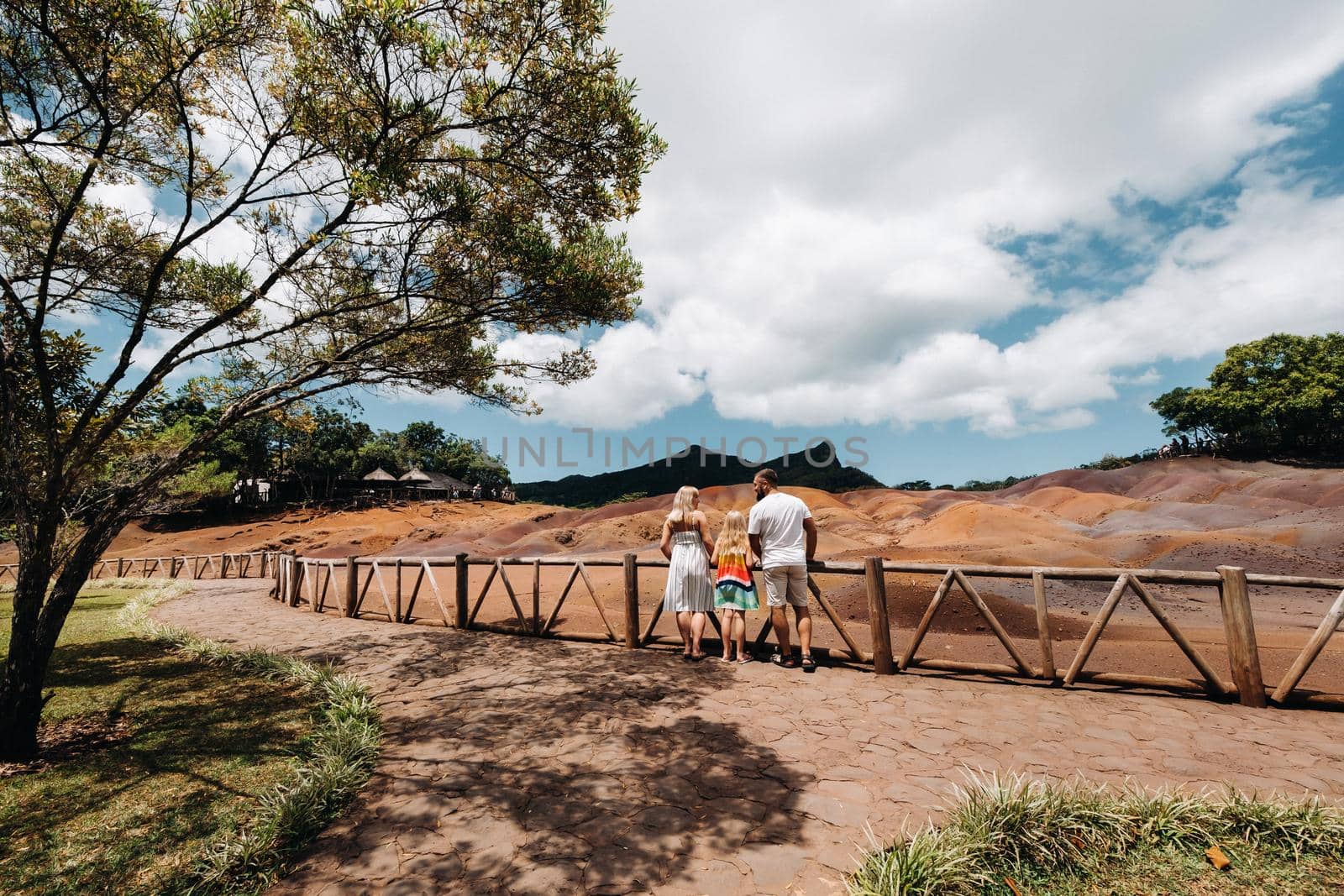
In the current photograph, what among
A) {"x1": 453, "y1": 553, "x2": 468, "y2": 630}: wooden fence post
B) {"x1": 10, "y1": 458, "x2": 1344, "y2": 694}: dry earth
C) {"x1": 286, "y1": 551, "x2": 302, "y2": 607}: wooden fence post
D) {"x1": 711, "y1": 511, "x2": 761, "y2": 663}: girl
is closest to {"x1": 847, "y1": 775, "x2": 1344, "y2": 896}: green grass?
{"x1": 10, "y1": 458, "x2": 1344, "y2": 694}: dry earth

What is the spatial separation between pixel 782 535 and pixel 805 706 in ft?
5.71

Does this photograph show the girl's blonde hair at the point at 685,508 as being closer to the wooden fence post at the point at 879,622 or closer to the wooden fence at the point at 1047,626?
the wooden fence at the point at 1047,626

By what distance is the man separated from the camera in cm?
595

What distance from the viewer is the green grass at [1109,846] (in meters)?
2.67

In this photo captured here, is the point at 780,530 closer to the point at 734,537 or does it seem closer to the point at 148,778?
the point at 734,537

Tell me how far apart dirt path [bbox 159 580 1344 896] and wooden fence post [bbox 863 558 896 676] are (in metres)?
0.25

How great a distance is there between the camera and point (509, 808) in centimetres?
348

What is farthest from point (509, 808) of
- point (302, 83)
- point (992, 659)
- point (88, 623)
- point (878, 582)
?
point (88, 623)

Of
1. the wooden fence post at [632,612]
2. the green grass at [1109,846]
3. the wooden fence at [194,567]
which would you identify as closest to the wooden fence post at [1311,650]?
the green grass at [1109,846]

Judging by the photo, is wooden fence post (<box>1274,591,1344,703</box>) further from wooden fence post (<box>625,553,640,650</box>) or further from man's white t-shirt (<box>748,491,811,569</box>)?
wooden fence post (<box>625,553,640,650</box>)

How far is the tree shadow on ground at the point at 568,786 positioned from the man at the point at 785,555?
94cm

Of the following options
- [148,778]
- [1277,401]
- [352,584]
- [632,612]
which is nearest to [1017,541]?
[632,612]

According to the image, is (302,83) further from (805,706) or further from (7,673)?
(805,706)

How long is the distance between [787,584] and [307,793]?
15.1 feet
